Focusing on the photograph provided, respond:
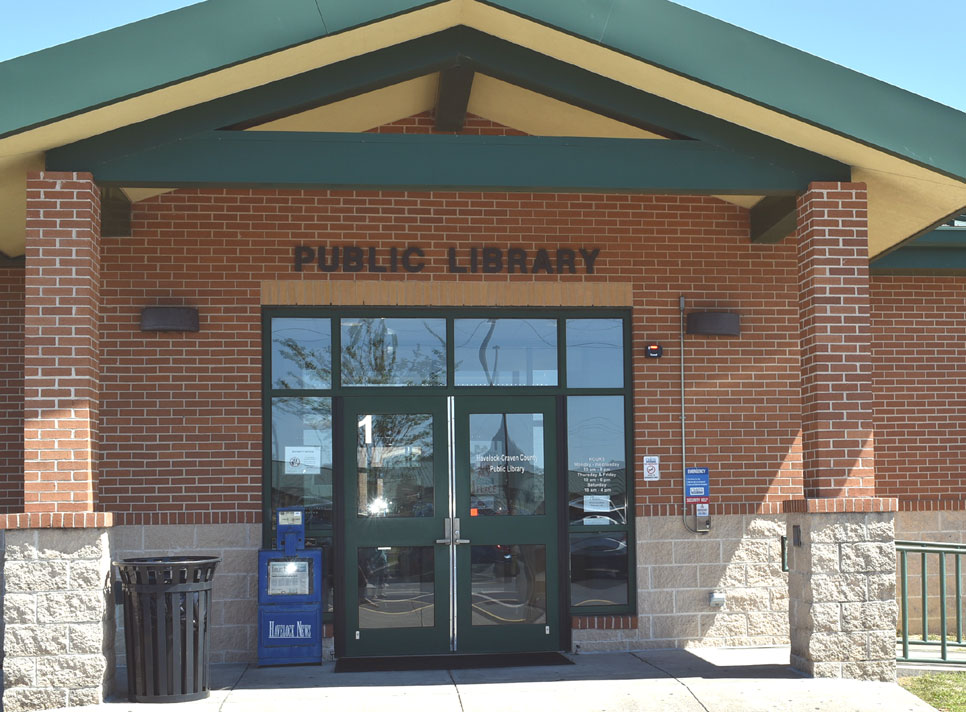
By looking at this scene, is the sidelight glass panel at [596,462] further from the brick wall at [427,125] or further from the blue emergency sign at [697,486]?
the brick wall at [427,125]

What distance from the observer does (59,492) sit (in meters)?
7.84

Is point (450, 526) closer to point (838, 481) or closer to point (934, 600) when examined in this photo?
point (838, 481)

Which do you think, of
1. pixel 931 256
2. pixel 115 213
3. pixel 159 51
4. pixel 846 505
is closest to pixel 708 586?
pixel 846 505

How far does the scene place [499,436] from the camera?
10.3 meters

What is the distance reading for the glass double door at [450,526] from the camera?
32.9 ft

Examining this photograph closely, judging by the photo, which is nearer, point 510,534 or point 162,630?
point 162,630

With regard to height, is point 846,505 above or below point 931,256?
below

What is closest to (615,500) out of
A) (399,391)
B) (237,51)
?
(399,391)

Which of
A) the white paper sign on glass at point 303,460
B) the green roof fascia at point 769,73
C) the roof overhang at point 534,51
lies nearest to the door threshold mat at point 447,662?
the white paper sign on glass at point 303,460

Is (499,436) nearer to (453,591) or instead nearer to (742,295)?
(453,591)

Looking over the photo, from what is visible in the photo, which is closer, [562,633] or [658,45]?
[658,45]

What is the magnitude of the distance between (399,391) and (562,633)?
2.69 meters

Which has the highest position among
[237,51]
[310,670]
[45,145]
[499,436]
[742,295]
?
[237,51]

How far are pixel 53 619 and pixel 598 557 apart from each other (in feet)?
16.0
